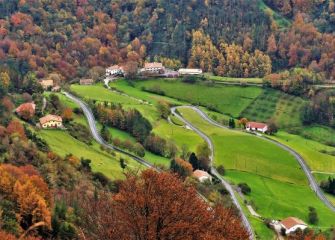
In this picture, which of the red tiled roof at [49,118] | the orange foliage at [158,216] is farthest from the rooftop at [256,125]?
the orange foliage at [158,216]

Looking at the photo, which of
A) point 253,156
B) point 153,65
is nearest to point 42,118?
point 253,156

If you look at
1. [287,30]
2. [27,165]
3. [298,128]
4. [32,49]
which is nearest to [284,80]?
[298,128]

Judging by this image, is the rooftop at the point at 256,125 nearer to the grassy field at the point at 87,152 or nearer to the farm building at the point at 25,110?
the grassy field at the point at 87,152

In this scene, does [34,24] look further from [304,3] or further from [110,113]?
[304,3]

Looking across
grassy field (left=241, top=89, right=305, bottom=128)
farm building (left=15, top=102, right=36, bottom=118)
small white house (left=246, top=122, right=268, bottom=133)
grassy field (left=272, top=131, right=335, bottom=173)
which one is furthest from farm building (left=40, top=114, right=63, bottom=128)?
grassy field (left=241, top=89, right=305, bottom=128)

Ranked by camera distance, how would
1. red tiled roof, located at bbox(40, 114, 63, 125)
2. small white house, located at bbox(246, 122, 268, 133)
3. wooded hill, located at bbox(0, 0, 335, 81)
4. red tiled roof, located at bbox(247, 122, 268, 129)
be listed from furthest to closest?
wooded hill, located at bbox(0, 0, 335, 81), red tiled roof, located at bbox(247, 122, 268, 129), small white house, located at bbox(246, 122, 268, 133), red tiled roof, located at bbox(40, 114, 63, 125)

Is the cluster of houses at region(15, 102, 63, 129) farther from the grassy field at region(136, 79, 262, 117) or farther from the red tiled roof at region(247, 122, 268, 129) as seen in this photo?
the grassy field at region(136, 79, 262, 117)

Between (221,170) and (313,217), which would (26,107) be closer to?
(221,170)
